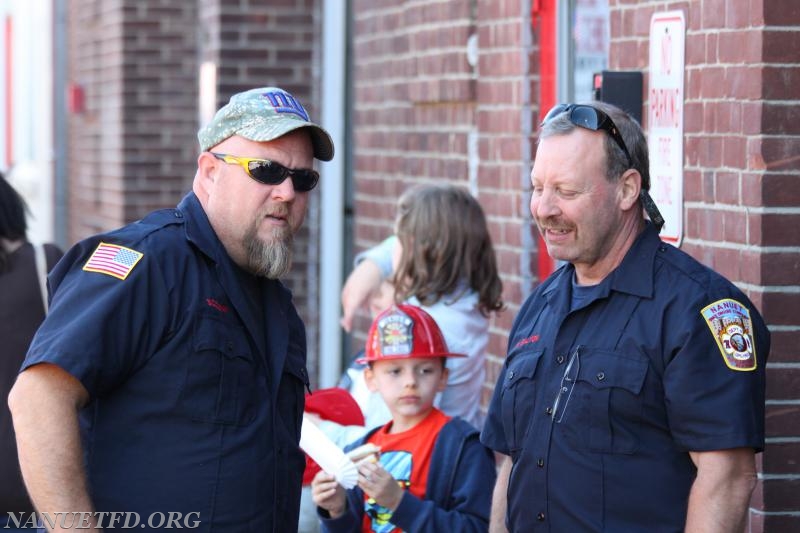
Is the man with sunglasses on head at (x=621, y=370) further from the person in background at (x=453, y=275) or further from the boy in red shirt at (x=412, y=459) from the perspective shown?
the person in background at (x=453, y=275)

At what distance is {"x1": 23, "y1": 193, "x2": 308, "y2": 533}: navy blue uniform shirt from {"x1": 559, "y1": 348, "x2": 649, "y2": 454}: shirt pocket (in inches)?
28.7

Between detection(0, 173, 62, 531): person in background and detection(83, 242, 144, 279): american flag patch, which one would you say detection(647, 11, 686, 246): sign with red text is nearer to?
detection(83, 242, 144, 279): american flag patch

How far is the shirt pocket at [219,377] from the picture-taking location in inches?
126

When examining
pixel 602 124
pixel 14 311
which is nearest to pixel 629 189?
pixel 602 124

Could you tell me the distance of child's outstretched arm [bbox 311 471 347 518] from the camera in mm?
3998

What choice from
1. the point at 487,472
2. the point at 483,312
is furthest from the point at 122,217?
the point at 487,472

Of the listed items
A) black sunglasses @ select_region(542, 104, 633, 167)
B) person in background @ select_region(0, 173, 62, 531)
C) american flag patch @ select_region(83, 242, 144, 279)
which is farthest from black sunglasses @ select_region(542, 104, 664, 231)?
person in background @ select_region(0, 173, 62, 531)

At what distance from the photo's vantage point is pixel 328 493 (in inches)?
158

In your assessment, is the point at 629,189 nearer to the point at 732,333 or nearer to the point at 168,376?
the point at 732,333

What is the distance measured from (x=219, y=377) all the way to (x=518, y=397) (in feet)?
2.46

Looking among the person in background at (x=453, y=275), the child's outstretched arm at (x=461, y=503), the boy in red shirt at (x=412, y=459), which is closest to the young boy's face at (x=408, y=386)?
the boy in red shirt at (x=412, y=459)

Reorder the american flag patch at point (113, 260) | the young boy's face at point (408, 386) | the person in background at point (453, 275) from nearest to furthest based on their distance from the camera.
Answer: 1. the american flag patch at point (113, 260)
2. the young boy's face at point (408, 386)
3. the person in background at point (453, 275)

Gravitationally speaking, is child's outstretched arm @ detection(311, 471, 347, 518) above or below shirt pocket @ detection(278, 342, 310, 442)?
below

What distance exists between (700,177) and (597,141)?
0.95 meters
